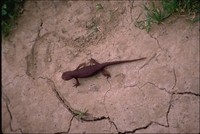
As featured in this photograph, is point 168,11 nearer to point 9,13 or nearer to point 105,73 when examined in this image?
point 105,73

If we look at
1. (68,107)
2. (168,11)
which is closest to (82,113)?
(68,107)

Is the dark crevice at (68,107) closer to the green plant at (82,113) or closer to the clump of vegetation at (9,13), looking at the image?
the green plant at (82,113)

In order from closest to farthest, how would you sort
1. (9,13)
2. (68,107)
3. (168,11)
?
(168,11) < (68,107) < (9,13)

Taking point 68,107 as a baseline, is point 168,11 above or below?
above

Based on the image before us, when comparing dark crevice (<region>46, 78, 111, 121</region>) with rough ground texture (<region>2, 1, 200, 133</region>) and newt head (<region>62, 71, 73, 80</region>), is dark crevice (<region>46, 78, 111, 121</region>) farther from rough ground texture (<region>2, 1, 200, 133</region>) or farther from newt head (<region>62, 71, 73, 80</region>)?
newt head (<region>62, 71, 73, 80</region>)

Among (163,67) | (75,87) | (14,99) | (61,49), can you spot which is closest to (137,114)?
(163,67)

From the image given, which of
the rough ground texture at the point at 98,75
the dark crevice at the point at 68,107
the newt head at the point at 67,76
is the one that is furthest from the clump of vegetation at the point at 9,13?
the newt head at the point at 67,76
